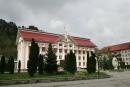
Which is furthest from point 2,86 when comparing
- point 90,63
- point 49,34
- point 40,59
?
point 49,34

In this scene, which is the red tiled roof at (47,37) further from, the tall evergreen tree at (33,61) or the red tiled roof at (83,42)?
the tall evergreen tree at (33,61)

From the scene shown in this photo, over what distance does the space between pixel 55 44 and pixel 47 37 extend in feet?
13.1

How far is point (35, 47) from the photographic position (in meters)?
30.6

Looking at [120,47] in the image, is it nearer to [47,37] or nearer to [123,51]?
[123,51]

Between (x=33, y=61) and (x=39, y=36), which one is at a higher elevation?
(x=39, y=36)

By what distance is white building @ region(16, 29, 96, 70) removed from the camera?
212 ft

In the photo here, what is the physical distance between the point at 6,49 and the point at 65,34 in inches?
999

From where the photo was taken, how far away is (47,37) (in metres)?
70.0

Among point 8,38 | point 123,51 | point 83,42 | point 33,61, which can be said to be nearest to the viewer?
point 33,61

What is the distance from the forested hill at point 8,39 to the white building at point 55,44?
811 centimetres

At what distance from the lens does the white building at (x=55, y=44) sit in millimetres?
64688

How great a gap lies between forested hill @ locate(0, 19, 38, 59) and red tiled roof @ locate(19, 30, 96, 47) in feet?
48.3

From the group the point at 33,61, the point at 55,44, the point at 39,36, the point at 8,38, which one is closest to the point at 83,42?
the point at 55,44

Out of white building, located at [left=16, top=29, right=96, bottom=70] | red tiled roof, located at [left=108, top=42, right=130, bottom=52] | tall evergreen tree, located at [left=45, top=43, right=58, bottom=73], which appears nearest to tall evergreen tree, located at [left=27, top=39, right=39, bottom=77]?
tall evergreen tree, located at [left=45, top=43, right=58, bottom=73]
